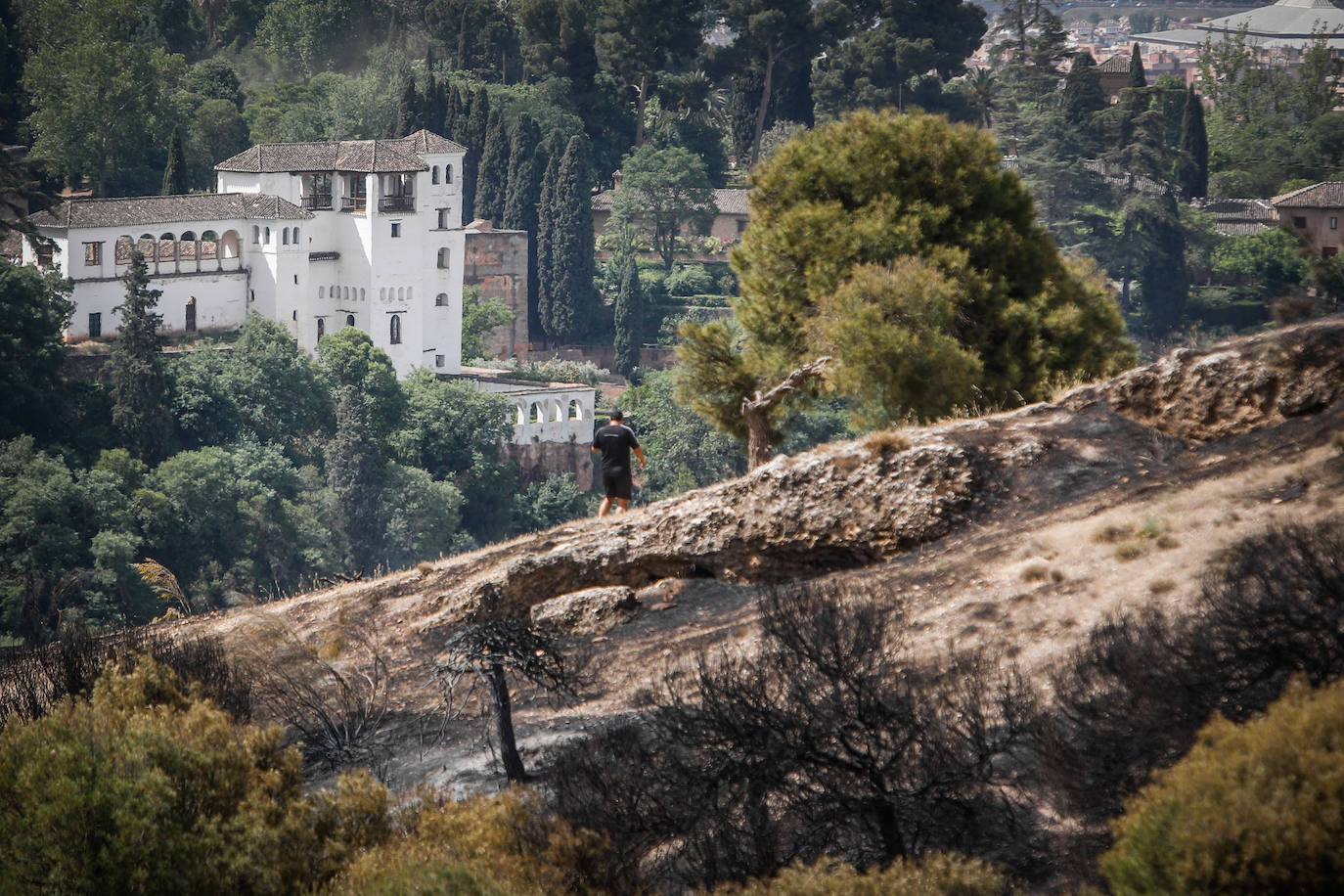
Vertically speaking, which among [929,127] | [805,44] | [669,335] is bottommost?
[669,335]

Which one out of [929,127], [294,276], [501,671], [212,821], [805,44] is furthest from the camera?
[805,44]

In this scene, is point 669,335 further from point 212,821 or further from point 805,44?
point 212,821

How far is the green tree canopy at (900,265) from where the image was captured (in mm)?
20984

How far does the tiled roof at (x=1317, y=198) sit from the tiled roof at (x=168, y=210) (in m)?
41.7

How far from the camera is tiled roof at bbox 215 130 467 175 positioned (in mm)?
69875

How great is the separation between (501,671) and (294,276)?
5893 cm

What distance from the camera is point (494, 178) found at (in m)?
81.6

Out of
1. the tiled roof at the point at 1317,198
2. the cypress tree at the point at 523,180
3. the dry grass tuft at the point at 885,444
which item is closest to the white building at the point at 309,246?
the cypress tree at the point at 523,180

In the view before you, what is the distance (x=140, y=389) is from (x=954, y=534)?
46.3 metres

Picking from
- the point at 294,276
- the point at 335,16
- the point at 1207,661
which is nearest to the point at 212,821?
the point at 1207,661

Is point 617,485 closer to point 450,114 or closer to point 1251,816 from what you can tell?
point 1251,816

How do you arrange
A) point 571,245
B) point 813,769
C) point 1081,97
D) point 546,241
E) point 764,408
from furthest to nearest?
point 1081,97, point 546,241, point 571,245, point 764,408, point 813,769

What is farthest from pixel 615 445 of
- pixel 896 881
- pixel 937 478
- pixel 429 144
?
pixel 429 144

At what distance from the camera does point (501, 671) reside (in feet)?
35.9
